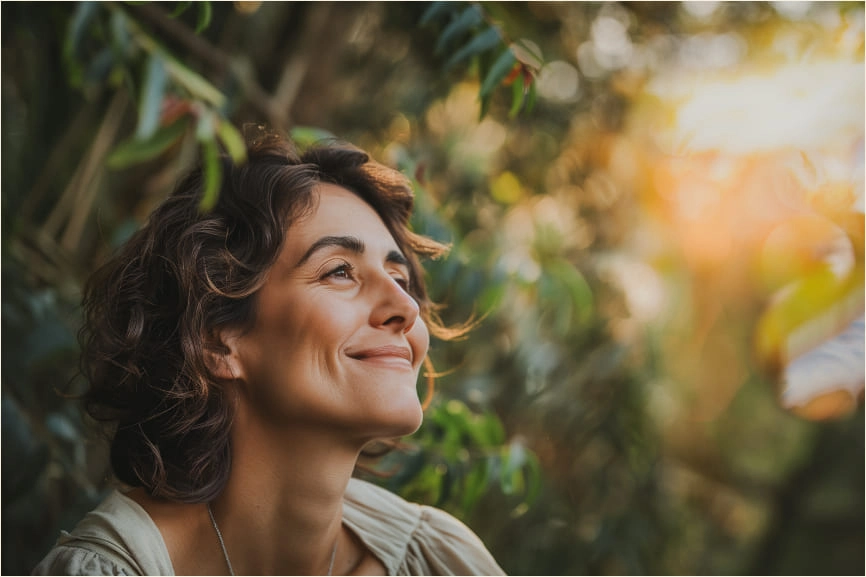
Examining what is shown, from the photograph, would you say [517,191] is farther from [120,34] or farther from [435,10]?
[120,34]

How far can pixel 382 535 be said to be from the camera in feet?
4.29

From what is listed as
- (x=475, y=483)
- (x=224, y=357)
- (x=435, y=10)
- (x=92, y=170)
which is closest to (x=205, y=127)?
(x=224, y=357)

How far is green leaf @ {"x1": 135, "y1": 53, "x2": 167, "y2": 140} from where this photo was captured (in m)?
1.19

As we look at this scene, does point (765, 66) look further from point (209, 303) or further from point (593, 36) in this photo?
point (209, 303)

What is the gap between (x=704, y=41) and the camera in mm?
3061

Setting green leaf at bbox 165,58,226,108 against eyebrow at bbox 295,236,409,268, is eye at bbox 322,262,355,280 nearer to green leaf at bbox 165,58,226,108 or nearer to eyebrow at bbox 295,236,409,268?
eyebrow at bbox 295,236,409,268

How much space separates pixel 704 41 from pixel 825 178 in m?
1.10

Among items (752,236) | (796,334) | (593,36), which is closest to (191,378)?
(796,334)

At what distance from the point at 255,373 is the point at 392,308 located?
0.22 m

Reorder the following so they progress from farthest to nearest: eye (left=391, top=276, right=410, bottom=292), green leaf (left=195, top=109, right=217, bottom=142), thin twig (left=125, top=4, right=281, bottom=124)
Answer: thin twig (left=125, top=4, right=281, bottom=124) < eye (left=391, top=276, right=410, bottom=292) < green leaf (left=195, top=109, right=217, bottom=142)

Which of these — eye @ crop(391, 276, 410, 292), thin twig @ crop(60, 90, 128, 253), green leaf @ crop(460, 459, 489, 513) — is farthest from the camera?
thin twig @ crop(60, 90, 128, 253)

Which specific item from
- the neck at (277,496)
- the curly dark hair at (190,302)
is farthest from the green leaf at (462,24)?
the neck at (277,496)

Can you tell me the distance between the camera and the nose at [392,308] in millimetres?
1143

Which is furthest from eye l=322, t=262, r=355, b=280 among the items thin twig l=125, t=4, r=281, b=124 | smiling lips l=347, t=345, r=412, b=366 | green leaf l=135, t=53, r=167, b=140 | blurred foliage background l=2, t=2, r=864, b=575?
thin twig l=125, t=4, r=281, b=124
